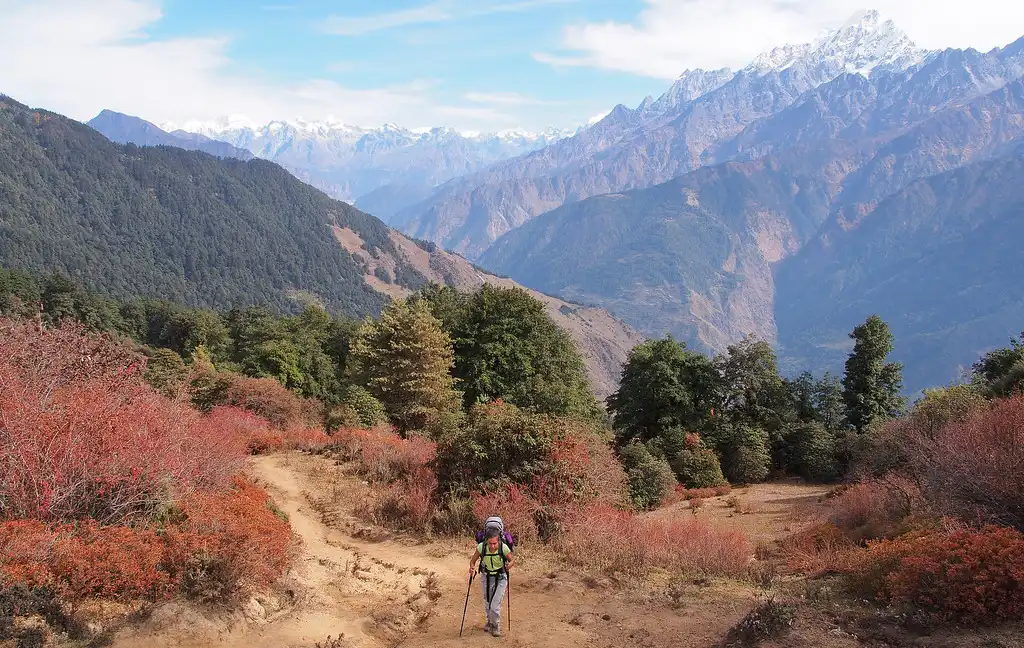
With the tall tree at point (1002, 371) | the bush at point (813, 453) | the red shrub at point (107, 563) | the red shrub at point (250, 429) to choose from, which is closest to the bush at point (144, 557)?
the red shrub at point (107, 563)

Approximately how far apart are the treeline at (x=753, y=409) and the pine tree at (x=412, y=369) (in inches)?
373

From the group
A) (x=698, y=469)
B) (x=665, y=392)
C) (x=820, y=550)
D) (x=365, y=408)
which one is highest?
(x=665, y=392)

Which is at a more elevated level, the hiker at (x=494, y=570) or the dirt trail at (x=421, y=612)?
the hiker at (x=494, y=570)

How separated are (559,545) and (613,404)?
23.4m

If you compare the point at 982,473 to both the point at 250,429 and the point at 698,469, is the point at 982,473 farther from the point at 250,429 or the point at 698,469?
the point at 250,429

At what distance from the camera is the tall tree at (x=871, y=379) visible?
33.0 m

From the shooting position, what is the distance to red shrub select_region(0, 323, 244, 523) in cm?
855

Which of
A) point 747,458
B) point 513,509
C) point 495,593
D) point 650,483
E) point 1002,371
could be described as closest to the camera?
point 495,593

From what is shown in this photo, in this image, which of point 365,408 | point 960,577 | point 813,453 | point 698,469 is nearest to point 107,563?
point 960,577

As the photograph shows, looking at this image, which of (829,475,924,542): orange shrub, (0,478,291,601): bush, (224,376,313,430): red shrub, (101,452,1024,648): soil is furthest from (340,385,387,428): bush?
(829,475,924,542): orange shrub

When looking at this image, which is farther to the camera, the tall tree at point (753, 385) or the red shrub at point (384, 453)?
the tall tree at point (753, 385)

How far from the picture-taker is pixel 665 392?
31141 mm

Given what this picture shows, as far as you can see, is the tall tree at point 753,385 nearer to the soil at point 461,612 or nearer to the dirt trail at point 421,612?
the soil at point 461,612

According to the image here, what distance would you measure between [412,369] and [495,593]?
900 inches
